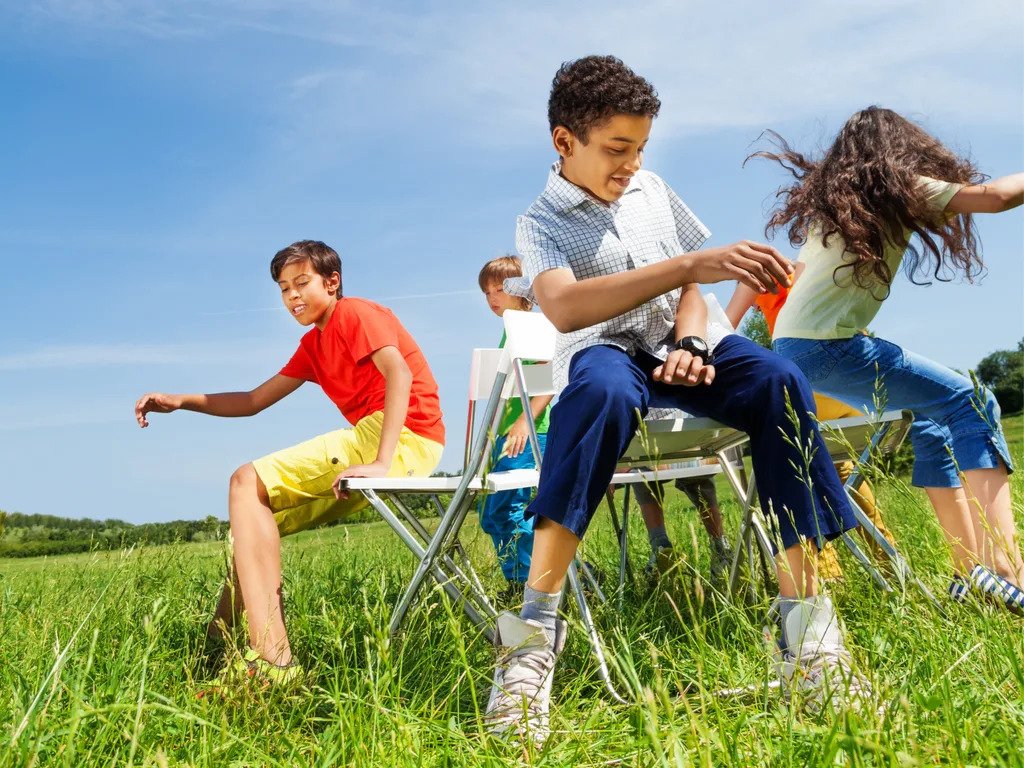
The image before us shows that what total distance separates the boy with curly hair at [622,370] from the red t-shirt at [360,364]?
78cm

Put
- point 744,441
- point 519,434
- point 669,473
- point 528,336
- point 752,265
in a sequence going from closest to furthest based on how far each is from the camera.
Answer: point 752,265 → point 528,336 → point 744,441 → point 669,473 → point 519,434

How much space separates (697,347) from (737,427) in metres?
0.23

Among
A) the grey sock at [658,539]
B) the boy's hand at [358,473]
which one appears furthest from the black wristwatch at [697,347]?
the grey sock at [658,539]

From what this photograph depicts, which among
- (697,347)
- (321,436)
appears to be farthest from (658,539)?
(697,347)

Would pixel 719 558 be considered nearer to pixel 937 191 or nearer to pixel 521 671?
pixel 937 191

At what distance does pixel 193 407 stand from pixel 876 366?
2584mm

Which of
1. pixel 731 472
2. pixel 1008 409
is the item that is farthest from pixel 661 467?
pixel 1008 409

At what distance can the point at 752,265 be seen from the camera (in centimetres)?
202

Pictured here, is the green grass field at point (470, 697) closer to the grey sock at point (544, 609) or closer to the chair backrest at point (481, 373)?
the grey sock at point (544, 609)

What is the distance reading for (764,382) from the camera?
226 centimetres

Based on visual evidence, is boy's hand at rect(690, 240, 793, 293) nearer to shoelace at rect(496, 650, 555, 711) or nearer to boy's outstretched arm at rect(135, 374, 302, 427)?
shoelace at rect(496, 650, 555, 711)

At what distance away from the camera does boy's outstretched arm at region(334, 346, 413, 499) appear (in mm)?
2895

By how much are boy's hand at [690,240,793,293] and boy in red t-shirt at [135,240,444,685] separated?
4.43ft

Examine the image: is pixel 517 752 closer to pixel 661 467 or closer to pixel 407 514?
pixel 407 514
